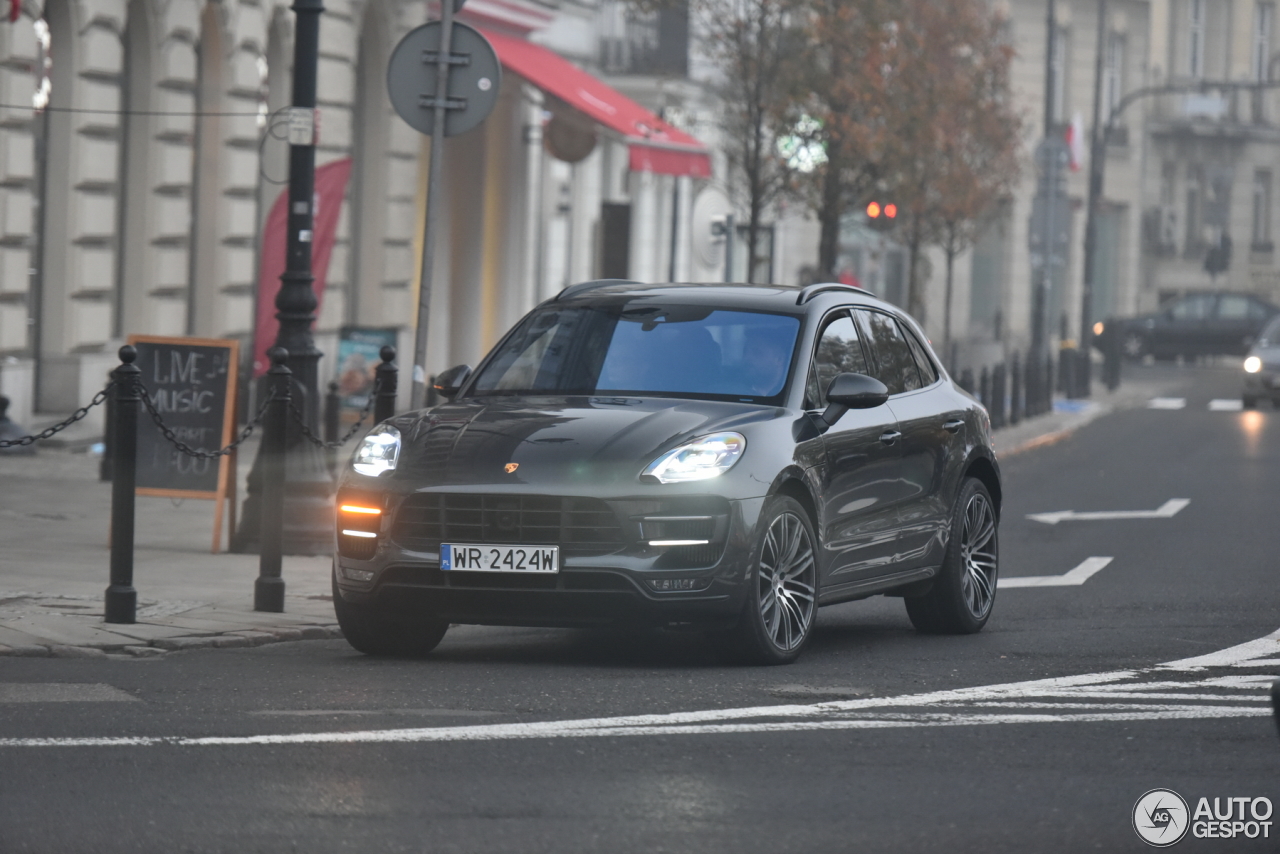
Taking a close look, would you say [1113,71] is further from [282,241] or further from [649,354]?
[649,354]

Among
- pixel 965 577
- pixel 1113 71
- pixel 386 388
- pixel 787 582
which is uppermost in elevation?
pixel 1113 71

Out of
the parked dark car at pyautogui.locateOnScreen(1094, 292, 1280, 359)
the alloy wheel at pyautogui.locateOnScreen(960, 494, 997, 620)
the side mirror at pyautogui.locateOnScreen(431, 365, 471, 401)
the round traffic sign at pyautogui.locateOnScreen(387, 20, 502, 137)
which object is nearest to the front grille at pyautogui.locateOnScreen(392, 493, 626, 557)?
the side mirror at pyautogui.locateOnScreen(431, 365, 471, 401)

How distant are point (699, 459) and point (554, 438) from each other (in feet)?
1.71

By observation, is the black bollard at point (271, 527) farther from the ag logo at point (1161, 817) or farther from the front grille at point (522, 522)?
the ag logo at point (1161, 817)

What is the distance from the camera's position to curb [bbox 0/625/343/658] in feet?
29.3

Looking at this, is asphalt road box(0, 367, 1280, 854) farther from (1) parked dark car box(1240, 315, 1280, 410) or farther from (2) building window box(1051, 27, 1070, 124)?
(2) building window box(1051, 27, 1070, 124)

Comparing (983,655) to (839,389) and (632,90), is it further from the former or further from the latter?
(632,90)

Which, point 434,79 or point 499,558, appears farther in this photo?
point 434,79

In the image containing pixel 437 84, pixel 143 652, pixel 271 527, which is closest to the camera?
pixel 143 652

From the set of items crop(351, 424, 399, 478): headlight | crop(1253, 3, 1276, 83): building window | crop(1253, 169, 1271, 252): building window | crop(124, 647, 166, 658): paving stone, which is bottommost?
crop(124, 647, 166, 658): paving stone

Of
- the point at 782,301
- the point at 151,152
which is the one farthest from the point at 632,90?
the point at 782,301

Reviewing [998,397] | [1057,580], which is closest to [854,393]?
[1057,580]

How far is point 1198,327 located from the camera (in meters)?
56.8

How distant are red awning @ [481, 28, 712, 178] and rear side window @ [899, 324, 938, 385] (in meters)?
14.4
